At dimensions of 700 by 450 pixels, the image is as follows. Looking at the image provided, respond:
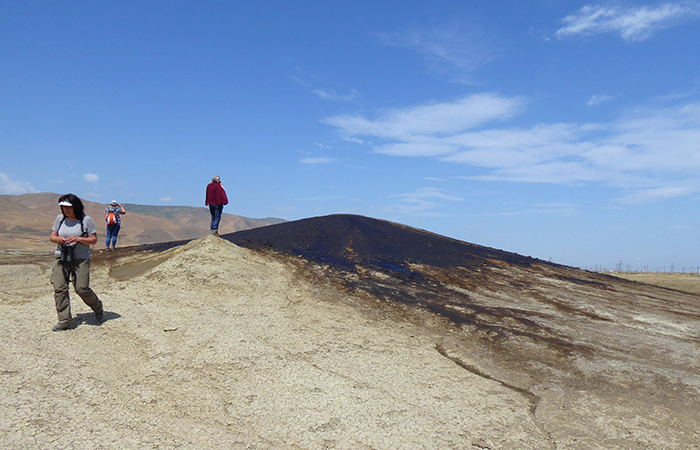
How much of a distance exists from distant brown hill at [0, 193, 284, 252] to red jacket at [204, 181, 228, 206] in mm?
17698

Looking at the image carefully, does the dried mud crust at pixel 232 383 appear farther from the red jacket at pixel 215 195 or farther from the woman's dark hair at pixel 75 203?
the red jacket at pixel 215 195

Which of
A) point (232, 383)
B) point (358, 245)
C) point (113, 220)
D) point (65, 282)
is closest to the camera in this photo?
point (232, 383)

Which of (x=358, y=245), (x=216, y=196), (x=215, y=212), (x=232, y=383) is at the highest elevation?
(x=216, y=196)

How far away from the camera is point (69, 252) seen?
5.76m

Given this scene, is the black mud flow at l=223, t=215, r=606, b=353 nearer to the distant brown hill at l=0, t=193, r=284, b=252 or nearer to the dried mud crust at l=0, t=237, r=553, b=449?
the dried mud crust at l=0, t=237, r=553, b=449

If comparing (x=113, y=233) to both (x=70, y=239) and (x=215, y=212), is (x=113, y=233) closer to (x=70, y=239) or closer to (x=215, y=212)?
(x=215, y=212)

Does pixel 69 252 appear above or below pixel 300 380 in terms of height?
above

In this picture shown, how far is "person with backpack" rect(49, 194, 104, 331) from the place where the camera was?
5748 millimetres

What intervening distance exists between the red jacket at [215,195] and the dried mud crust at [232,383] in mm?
3911

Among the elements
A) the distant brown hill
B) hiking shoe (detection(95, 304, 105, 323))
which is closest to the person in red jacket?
hiking shoe (detection(95, 304, 105, 323))

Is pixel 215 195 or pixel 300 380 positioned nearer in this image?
pixel 300 380

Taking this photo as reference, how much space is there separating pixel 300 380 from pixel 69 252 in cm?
387

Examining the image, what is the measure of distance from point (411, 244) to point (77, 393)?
13.2 m

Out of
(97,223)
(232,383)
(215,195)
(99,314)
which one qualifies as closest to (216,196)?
(215,195)
